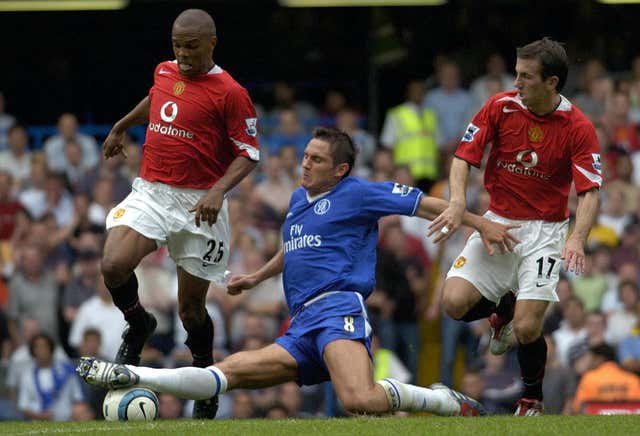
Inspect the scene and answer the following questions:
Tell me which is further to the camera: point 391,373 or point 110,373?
point 391,373

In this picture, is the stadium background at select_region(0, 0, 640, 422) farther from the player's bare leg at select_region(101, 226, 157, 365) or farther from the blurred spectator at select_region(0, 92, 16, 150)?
the player's bare leg at select_region(101, 226, 157, 365)

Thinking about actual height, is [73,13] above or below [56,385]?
above

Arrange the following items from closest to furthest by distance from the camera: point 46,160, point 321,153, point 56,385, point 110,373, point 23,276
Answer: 1. point 110,373
2. point 321,153
3. point 56,385
4. point 23,276
5. point 46,160

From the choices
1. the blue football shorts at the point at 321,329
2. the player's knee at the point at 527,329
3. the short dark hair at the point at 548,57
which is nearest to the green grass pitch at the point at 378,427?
the blue football shorts at the point at 321,329

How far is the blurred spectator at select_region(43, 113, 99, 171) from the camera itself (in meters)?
17.0

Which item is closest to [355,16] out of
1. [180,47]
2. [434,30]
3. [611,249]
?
[434,30]

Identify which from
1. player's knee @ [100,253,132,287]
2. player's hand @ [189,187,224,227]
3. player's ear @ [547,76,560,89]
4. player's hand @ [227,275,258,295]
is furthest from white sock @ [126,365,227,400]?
player's ear @ [547,76,560,89]

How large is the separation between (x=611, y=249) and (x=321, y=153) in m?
6.23

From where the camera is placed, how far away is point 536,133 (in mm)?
10094

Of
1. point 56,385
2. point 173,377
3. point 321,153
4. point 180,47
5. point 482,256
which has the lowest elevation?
point 56,385

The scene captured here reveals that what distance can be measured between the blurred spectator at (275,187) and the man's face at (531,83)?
6.46 meters

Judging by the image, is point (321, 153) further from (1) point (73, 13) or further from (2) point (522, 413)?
(1) point (73, 13)

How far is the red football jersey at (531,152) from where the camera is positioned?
32.9 ft

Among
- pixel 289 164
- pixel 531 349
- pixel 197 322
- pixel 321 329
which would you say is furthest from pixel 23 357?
pixel 531 349
